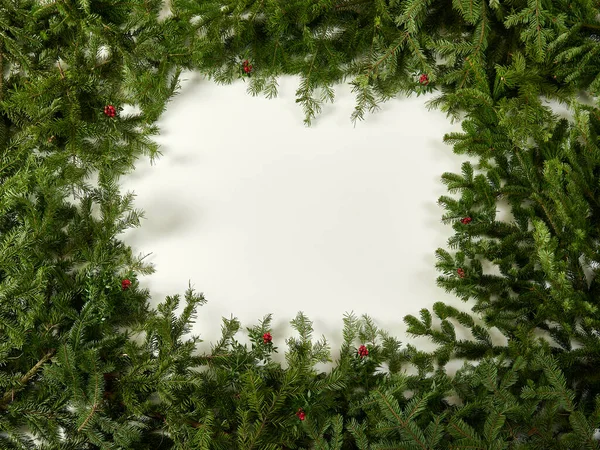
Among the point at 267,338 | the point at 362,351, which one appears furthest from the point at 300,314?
the point at 362,351

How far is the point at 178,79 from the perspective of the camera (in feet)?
6.68

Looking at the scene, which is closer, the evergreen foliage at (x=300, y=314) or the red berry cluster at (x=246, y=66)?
the evergreen foliage at (x=300, y=314)

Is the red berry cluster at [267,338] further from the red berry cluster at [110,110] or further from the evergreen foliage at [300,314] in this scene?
the red berry cluster at [110,110]

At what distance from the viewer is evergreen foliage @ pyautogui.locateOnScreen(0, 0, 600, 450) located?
5.35ft

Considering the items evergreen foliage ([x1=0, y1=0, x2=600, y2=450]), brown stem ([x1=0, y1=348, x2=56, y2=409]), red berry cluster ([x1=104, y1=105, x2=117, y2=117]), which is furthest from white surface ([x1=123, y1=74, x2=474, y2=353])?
brown stem ([x1=0, y1=348, x2=56, y2=409])

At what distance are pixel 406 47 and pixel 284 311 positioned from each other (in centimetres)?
115

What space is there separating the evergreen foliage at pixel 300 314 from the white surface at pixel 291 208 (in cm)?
8

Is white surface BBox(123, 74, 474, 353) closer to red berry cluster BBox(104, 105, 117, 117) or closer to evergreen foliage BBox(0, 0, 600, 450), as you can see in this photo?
evergreen foliage BBox(0, 0, 600, 450)

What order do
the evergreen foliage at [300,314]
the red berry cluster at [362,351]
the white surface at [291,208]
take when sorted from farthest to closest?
the white surface at [291,208], the red berry cluster at [362,351], the evergreen foliage at [300,314]

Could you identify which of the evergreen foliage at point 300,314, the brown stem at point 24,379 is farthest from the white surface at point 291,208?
the brown stem at point 24,379

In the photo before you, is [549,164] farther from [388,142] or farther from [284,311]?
[284,311]

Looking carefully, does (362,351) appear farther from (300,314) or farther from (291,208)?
(291,208)

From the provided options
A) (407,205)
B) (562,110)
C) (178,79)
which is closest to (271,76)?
(178,79)

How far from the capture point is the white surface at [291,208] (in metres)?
1.91
